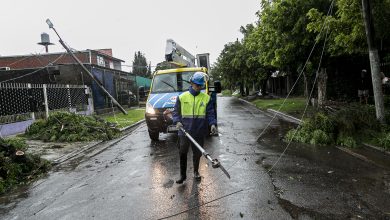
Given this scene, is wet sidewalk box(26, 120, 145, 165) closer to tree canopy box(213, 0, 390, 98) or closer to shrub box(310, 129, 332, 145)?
shrub box(310, 129, 332, 145)

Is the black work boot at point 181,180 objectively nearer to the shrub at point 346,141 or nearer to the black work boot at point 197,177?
the black work boot at point 197,177

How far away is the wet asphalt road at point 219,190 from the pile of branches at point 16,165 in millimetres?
397

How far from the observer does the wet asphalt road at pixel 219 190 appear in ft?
16.8

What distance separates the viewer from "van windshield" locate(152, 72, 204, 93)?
12.9 meters

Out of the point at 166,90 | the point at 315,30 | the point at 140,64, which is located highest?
the point at 140,64

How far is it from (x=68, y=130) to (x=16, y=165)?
5756 mm

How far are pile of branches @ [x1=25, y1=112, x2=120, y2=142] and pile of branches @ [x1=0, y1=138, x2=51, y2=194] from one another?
435 cm

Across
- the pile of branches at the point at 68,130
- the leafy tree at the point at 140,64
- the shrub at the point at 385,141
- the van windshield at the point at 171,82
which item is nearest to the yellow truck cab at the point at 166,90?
the van windshield at the point at 171,82

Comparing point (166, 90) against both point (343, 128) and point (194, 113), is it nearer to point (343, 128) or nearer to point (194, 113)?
point (343, 128)

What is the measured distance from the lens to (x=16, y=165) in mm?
8055

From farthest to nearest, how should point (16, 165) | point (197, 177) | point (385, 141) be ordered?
point (385, 141) < point (16, 165) < point (197, 177)

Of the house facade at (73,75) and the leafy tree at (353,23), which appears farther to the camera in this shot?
the house facade at (73,75)

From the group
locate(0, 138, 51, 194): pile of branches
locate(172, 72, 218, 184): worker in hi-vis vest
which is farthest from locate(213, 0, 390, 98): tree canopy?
locate(0, 138, 51, 194): pile of branches

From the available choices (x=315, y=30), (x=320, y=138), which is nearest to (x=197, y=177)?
(x=320, y=138)
